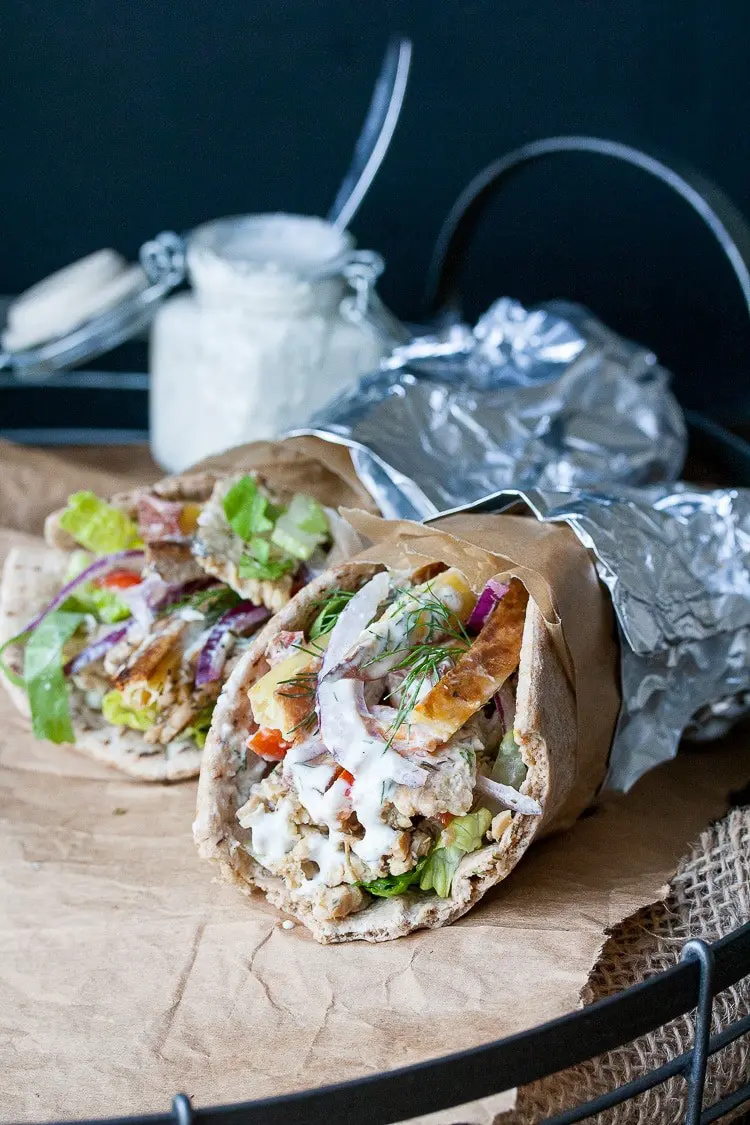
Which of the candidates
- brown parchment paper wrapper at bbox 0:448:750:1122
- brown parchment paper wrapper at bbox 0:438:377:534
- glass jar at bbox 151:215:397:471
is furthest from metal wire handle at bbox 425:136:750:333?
brown parchment paper wrapper at bbox 0:448:750:1122

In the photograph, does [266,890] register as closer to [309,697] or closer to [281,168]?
[309,697]

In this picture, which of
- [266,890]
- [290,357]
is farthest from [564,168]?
[266,890]

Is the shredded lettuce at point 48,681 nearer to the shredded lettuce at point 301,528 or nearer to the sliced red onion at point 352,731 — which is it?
the shredded lettuce at point 301,528

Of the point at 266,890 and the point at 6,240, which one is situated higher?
the point at 6,240

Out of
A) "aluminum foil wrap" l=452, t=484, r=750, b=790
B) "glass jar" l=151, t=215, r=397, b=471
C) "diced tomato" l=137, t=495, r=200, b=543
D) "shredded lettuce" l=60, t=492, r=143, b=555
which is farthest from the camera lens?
"glass jar" l=151, t=215, r=397, b=471

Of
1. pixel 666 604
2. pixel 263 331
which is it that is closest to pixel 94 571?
pixel 263 331

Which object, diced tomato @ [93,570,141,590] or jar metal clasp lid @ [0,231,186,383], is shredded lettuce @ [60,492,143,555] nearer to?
diced tomato @ [93,570,141,590]
